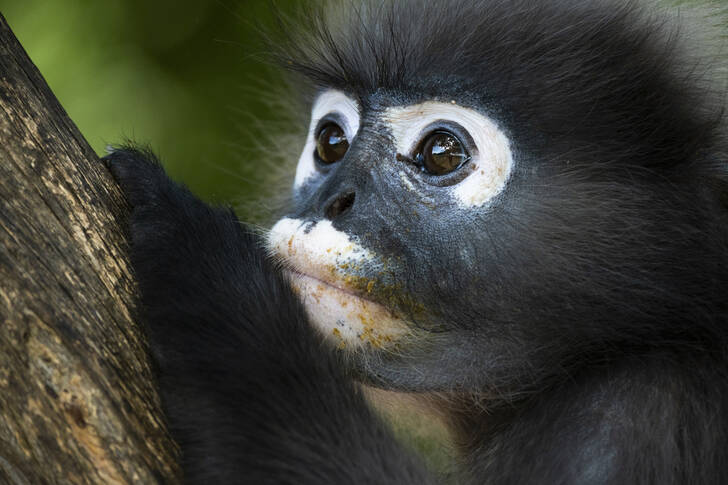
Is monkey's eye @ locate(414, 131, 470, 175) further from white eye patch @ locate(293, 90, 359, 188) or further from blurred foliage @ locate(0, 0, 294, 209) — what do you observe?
blurred foliage @ locate(0, 0, 294, 209)

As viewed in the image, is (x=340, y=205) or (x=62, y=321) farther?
(x=340, y=205)

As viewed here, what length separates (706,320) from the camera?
2.18m

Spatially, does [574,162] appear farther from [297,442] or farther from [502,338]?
[297,442]

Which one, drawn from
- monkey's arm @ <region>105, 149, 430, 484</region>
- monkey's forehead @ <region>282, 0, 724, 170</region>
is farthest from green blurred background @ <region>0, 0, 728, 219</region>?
monkey's arm @ <region>105, 149, 430, 484</region>

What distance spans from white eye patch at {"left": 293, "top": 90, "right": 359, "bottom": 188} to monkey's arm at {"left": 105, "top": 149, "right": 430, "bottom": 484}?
0.72 metres

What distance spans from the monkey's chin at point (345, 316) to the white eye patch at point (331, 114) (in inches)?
22.0

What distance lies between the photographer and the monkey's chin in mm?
2189

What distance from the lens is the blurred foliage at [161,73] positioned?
440 centimetres

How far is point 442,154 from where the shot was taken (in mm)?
2291

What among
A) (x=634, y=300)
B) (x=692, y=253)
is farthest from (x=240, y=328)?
(x=692, y=253)

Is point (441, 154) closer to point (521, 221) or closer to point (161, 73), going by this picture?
point (521, 221)

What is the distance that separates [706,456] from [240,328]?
3.51 feet

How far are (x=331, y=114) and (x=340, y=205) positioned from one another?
513 mm

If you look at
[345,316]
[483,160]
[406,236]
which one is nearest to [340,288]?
[345,316]
